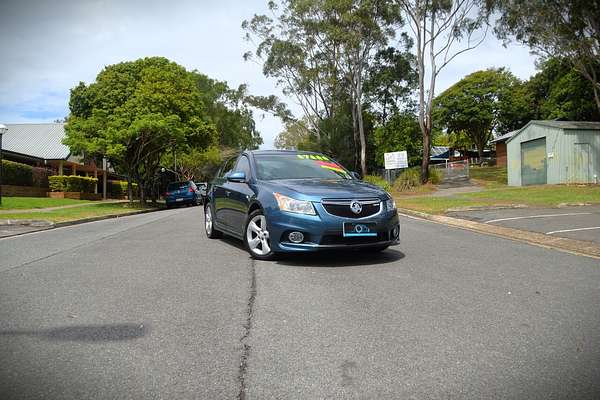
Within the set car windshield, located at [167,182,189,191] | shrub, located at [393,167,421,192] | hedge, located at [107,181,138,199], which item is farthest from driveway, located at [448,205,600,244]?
hedge, located at [107,181,138,199]

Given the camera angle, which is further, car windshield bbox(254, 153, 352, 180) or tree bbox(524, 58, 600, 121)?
tree bbox(524, 58, 600, 121)

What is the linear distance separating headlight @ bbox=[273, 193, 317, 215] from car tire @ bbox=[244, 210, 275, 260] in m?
0.37

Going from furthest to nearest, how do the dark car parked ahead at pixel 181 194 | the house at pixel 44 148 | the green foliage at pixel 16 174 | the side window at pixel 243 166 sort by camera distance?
the house at pixel 44 148, the dark car parked ahead at pixel 181 194, the green foliage at pixel 16 174, the side window at pixel 243 166

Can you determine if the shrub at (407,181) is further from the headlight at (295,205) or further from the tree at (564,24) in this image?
the headlight at (295,205)

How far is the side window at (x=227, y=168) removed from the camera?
29.0ft

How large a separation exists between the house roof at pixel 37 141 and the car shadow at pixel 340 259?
36.4 metres

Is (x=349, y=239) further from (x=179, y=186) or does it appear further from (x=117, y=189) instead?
(x=117, y=189)

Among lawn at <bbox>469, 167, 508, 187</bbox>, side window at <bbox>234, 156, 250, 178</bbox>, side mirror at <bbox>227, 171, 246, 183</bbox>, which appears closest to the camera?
side mirror at <bbox>227, 171, 246, 183</bbox>

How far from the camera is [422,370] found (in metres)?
2.99

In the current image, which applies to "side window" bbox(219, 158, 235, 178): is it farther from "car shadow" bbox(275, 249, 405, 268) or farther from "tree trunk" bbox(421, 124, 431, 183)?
"tree trunk" bbox(421, 124, 431, 183)

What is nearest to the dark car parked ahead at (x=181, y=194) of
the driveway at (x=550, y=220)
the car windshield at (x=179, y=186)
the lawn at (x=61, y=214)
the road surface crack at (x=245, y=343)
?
the car windshield at (x=179, y=186)

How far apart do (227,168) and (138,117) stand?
19.9 m

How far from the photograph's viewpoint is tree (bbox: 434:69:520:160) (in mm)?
61531

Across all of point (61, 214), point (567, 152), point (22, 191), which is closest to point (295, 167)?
point (61, 214)
